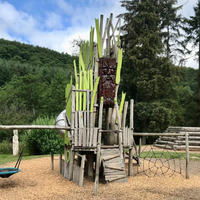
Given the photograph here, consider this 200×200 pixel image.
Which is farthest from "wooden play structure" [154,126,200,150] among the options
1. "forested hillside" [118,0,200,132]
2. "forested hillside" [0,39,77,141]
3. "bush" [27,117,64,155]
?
"forested hillside" [0,39,77,141]

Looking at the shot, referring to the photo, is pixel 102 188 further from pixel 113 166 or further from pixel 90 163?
pixel 90 163

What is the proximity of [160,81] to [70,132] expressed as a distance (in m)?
16.1

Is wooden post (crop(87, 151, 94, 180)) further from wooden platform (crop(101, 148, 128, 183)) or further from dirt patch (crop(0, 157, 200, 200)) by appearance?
wooden platform (crop(101, 148, 128, 183))

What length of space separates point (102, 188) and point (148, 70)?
55.8ft

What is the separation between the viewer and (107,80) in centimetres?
846

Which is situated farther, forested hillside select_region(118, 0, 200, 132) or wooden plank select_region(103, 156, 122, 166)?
forested hillside select_region(118, 0, 200, 132)

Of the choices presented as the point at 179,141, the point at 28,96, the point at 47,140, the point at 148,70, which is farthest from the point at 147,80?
the point at 28,96

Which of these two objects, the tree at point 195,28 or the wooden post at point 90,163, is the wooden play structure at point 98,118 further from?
the tree at point 195,28

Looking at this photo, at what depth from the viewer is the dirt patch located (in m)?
6.61

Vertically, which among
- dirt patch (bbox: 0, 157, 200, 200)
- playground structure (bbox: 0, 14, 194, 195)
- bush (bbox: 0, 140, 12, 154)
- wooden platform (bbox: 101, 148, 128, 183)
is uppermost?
playground structure (bbox: 0, 14, 194, 195)

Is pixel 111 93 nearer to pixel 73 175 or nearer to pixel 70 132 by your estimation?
pixel 70 132

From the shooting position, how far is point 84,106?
8.52m

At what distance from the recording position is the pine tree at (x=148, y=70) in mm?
21844

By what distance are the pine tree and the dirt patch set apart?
12780mm
